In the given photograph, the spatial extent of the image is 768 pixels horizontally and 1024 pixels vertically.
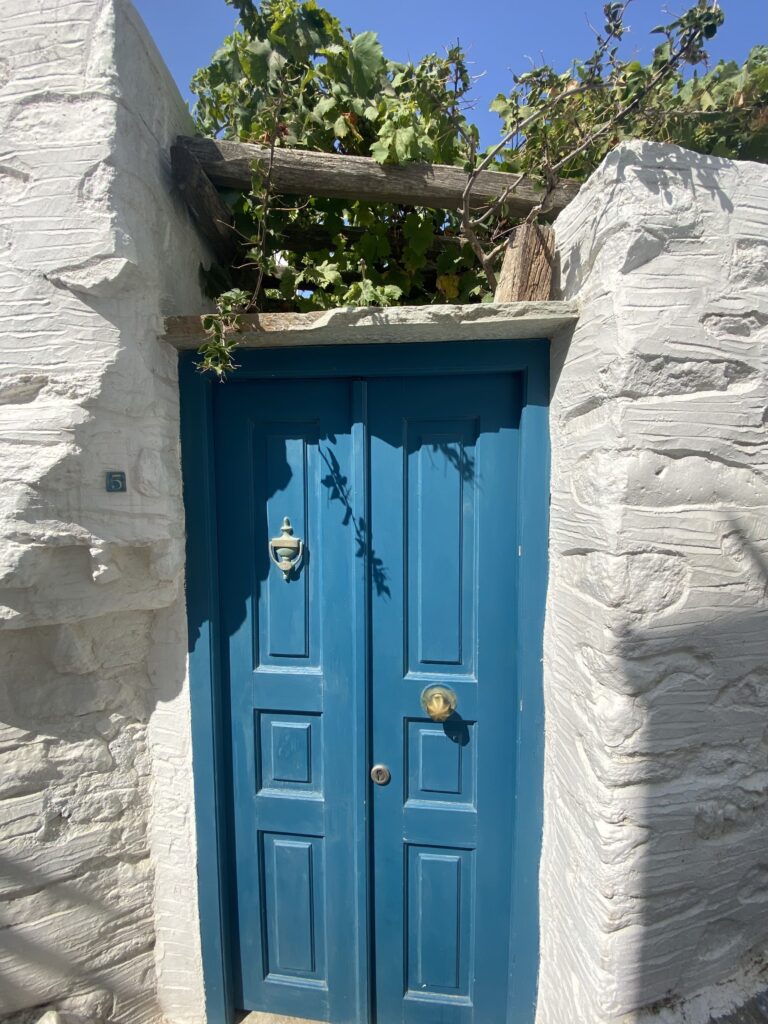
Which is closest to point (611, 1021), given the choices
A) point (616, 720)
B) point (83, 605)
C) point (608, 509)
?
point (616, 720)

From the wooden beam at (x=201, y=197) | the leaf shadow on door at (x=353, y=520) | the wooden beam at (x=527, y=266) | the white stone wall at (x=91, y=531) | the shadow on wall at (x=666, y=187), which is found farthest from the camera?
the leaf shadow on door at (x=353, y=520)

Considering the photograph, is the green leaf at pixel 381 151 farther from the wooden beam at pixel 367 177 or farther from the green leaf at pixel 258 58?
the green leaf at pixel 258 58

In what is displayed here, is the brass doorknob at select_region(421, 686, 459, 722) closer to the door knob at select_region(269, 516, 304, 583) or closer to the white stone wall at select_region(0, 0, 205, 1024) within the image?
the door knob at select_region(269, 516, 304, 583)

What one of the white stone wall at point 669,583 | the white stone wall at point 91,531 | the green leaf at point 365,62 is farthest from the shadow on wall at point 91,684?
the white stone wall at point 669,583

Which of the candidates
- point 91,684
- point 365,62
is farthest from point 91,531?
point 365,62

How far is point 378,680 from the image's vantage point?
1829 millimetres

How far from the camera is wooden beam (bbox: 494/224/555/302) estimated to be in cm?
155

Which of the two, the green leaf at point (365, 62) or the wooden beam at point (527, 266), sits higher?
the green leaf at point (365, 62)

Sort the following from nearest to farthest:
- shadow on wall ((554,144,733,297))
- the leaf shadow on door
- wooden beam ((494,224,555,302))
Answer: shadow on wall ((554,144,733,297)) < wooden beam ((494,224,555,302)) < the leaf shadow on door

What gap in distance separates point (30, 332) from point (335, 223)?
111cm

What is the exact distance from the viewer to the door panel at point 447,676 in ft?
5.74

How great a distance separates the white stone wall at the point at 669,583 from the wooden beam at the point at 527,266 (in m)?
0.10

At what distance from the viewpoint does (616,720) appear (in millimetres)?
1352

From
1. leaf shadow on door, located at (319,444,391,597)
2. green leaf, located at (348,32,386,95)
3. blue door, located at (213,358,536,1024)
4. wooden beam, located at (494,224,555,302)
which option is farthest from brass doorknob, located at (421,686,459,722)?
green leaf, located at (348,32,386,95)
